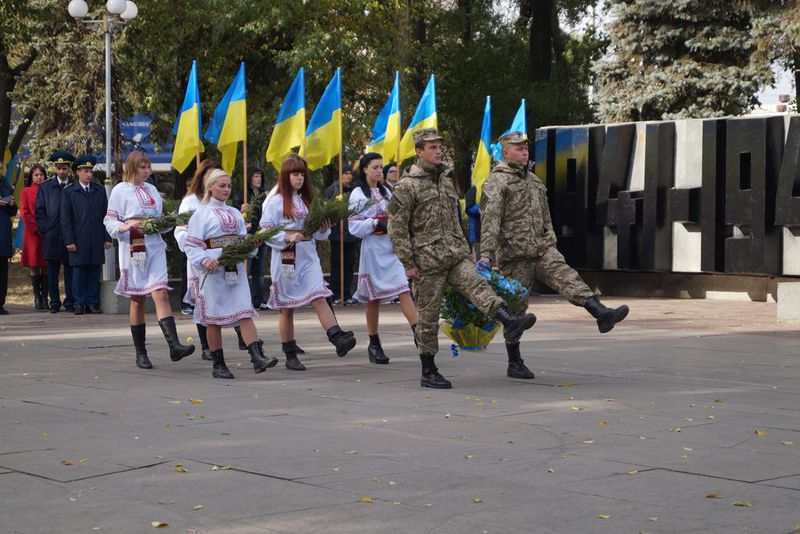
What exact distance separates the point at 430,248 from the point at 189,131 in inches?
337

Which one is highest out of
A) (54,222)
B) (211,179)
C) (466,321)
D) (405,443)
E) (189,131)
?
(189,131)

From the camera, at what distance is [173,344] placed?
1176cm

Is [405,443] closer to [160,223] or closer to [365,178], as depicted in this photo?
[160,223]

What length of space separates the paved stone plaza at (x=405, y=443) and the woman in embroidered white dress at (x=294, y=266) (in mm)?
305

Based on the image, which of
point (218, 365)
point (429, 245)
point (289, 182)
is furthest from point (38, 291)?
point (429, 245)

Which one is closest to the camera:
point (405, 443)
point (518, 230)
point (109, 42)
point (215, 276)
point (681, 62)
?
point (405, 443)

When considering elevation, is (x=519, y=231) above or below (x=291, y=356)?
above

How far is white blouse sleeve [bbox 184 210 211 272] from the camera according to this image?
10.6 metres

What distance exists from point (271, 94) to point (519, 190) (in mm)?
21015

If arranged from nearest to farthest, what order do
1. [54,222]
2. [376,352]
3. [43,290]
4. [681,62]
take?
[376,352]
[54,222]
[43,290]
[681,62]

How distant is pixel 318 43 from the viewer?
27359 millimetres

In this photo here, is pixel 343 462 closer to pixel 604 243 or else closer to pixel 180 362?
pixel 180 362

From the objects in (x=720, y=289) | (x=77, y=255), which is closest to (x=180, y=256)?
(x=77, y=255)

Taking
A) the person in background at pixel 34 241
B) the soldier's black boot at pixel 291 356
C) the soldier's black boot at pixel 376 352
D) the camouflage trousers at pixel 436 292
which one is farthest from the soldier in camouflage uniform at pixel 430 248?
the person in background at pixel 34 241
